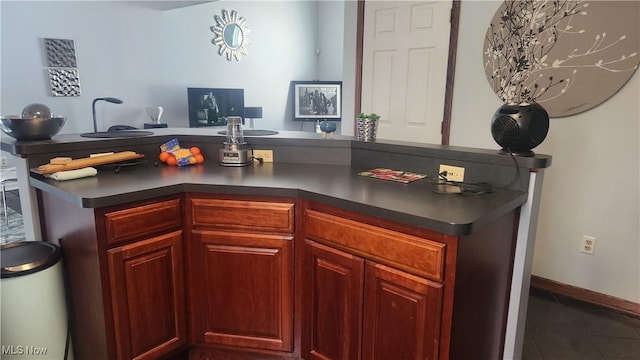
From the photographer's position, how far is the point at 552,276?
9.12ft

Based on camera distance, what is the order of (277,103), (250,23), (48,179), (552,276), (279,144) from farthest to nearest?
(277,103)
(250,23)
(552,276)
(279,144)
(48,179)

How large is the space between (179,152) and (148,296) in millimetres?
773

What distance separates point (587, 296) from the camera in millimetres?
2639

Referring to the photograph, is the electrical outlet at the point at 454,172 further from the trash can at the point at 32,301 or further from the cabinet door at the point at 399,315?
the trash can at the point at 32,301

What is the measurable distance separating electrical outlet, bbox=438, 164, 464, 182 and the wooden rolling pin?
1.50 metres

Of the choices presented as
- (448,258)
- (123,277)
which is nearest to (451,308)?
(448,258)

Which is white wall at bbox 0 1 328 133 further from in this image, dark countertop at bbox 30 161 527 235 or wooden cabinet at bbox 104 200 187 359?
wooden cabinet at bbox 104 200 187 359

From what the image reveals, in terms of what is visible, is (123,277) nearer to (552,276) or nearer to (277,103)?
(552,276)

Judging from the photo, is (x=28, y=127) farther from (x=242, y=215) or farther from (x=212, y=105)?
(x=212, y=105)

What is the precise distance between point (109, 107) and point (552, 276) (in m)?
4.81

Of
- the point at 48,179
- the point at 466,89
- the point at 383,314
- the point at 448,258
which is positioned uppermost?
the point at 466,89

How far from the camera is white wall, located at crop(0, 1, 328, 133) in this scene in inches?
163

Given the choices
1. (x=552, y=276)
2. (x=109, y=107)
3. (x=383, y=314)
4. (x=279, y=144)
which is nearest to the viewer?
(x=383, y=314)

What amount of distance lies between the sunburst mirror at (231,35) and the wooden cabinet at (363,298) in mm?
4908
